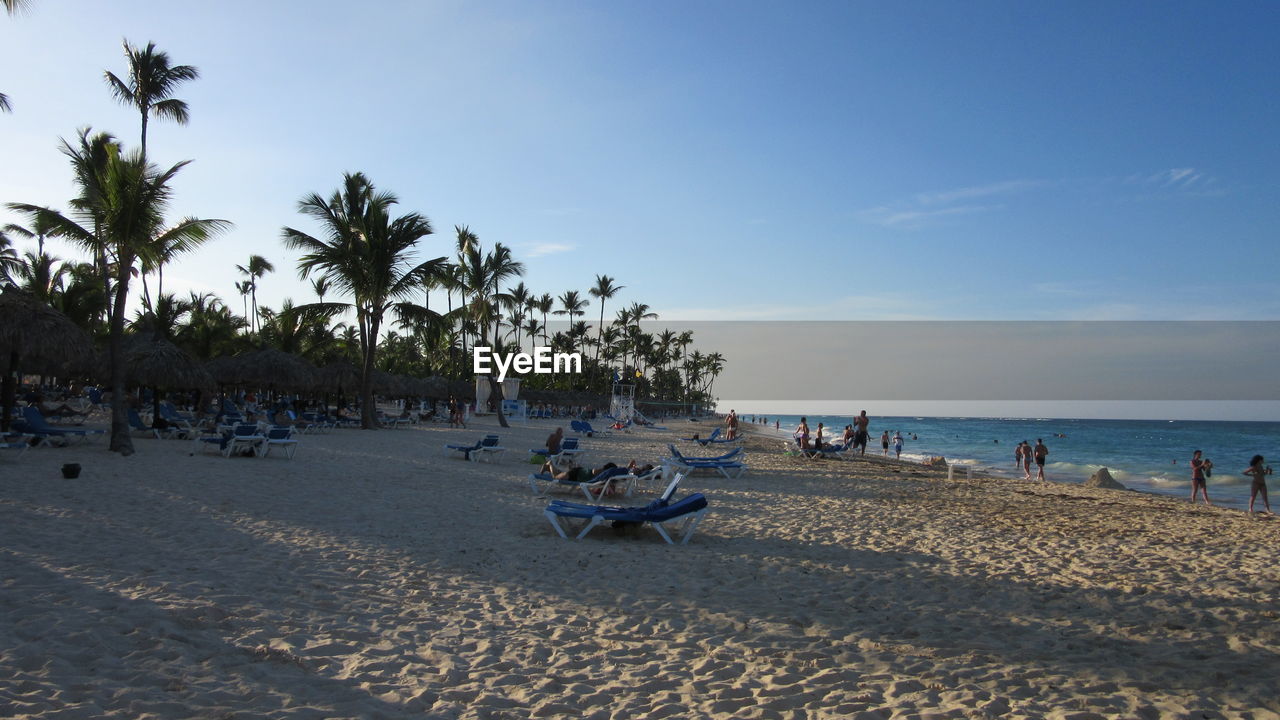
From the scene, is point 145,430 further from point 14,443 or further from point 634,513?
point 634,513

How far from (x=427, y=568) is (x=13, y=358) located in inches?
463

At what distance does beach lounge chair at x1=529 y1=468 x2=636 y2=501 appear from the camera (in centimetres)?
991

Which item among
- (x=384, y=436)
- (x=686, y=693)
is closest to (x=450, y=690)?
(x=686, y=693)

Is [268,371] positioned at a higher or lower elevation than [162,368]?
higher

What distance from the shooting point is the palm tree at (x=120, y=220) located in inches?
463

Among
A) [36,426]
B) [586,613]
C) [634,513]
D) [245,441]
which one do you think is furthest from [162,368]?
[586,613]

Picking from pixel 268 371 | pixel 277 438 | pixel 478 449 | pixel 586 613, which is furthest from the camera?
pixel 268 371

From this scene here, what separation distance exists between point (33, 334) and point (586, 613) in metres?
12.0

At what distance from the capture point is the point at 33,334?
11859 millimetres

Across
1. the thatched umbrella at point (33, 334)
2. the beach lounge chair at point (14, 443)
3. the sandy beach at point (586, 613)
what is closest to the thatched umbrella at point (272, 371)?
the thatched umbrella at point (33, 334)

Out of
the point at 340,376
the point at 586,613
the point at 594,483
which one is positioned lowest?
the point at 586,613

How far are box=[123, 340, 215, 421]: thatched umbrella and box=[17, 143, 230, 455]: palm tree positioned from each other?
378 cm

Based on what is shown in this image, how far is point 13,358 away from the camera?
41.9 feet

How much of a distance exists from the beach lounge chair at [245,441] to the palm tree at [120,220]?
1441mm
